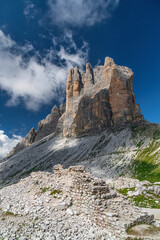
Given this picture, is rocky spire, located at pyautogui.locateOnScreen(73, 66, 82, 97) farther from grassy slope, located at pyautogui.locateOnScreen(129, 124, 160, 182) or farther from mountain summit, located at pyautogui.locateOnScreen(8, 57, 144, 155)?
grassy slope, located at pyautogui.locateOnScreen(129, 124, 160, 182)

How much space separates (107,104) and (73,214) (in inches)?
4156

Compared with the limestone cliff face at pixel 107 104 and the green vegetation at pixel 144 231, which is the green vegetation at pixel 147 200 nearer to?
the green vegetation at pixel 144 231

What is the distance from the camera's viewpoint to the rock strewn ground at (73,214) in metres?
8.80

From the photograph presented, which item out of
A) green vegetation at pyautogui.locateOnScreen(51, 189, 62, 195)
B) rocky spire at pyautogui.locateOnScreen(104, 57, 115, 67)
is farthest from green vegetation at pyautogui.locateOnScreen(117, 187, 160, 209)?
rocky spire at pyautogui.locateOnScreen(104, 57, 115, 67)

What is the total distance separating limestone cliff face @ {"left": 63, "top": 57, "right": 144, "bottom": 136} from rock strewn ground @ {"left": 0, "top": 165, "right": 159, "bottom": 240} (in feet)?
280

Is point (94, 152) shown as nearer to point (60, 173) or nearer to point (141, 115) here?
point (141, 115)

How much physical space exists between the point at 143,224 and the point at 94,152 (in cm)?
6795

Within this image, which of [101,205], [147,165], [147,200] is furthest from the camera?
[147,165]

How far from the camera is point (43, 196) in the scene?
13.1 m

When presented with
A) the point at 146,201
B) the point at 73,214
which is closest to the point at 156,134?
the point at 146,201

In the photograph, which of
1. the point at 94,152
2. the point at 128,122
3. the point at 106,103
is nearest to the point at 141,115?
the point at 128,122

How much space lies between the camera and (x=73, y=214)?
10.5 meters

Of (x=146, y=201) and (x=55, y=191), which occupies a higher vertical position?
(x=55, y=191)

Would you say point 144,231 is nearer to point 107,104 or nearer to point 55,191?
point 55,191
